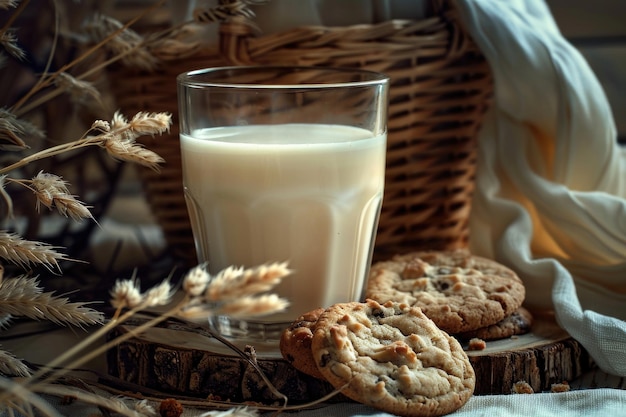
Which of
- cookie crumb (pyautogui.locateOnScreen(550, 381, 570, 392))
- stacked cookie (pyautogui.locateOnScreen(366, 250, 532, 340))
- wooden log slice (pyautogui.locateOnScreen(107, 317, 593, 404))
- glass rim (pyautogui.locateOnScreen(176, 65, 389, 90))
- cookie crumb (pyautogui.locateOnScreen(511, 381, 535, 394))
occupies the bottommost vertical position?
cookie crumb (pyautogui.locateOnScreen(550, 381, 570, 392))

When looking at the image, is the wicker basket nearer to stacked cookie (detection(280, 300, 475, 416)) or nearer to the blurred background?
the blurred background


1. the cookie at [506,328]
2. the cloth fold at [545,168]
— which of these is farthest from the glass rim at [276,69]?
the cookie at [506,328]

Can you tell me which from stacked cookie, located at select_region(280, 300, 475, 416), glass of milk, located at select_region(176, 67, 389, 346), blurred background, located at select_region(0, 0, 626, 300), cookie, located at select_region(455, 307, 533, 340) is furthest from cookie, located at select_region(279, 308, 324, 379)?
blurred background, located at select_region(0, 0, 626, 300)

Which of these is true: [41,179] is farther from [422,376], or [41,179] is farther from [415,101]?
[415,101]

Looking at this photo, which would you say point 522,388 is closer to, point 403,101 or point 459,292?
point 459,292

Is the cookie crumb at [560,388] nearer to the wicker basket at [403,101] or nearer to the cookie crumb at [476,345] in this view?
the cookie crumb at [476,345]

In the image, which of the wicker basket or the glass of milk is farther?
the wicker basket

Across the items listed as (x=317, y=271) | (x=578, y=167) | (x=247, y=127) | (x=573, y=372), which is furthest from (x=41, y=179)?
(x=578, y=167)
